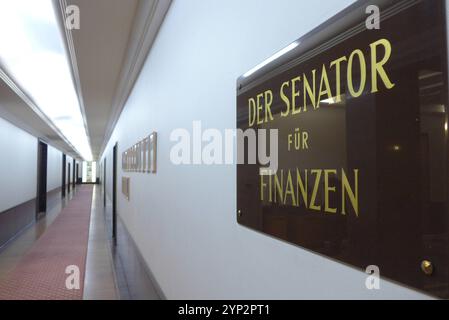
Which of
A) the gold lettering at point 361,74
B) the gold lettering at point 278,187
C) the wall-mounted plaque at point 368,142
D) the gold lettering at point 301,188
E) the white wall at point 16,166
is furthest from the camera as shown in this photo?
the white wall at point 16,166

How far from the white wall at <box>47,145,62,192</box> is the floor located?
3.39m

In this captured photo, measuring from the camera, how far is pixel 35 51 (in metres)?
3.94

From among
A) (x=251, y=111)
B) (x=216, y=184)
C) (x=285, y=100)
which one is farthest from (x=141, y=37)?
(x=285, y=100)

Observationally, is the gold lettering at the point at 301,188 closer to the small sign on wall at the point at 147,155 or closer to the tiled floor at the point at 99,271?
the small sign on wall at the point at 147,155

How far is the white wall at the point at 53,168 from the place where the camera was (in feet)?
41.1

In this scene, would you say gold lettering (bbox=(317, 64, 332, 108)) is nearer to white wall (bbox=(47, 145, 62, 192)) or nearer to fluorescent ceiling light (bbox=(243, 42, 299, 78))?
fluorescent ceiling light (bbox=(243, 42, 299, 78))

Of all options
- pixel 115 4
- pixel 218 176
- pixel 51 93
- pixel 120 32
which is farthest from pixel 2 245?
pixel 218 176

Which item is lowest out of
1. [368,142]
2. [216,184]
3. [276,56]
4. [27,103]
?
[216,184]

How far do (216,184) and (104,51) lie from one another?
320 centimetres

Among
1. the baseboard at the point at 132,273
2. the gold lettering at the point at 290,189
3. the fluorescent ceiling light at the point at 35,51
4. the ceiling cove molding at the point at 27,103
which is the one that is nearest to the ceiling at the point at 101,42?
the fluorescent ceiling light at the point at 35,51

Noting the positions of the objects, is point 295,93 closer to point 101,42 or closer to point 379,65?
point 379,65

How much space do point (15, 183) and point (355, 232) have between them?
26.4 feet

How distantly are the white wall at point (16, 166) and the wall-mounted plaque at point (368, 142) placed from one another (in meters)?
6.75
